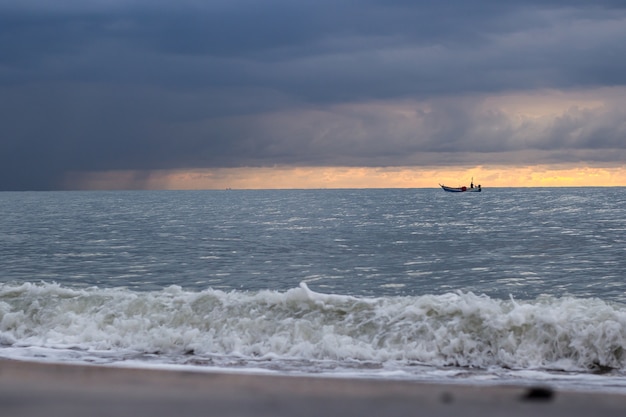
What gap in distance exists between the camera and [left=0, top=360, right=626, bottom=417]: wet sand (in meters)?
7.62

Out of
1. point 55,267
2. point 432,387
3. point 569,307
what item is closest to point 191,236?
point 55,267

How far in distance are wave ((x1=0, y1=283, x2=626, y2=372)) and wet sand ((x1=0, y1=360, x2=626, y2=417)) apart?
2.22m

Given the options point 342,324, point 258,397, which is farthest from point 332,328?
point 258,397

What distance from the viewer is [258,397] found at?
8305 millimetres

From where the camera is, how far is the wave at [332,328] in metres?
11.5

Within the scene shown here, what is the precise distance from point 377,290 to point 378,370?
9773 millimetres

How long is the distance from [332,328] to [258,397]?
4.79 metres

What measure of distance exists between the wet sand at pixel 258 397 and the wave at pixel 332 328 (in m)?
2.22

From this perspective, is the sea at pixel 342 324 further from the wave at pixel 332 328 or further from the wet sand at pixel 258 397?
the wet sand at pixel 258 397

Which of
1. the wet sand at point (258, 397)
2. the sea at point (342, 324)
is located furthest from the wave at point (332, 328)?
the wet sand at point (258, 397)

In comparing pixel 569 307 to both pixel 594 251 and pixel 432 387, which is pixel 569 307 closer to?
pixel 432 387

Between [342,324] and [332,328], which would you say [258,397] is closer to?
[332,328]

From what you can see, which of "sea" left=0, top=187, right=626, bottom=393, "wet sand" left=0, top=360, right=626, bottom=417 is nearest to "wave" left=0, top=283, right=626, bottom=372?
"sea" left=0, top=187, right=626, bottom=393

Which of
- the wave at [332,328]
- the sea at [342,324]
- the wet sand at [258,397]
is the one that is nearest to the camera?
the wet sand at [258,397]
